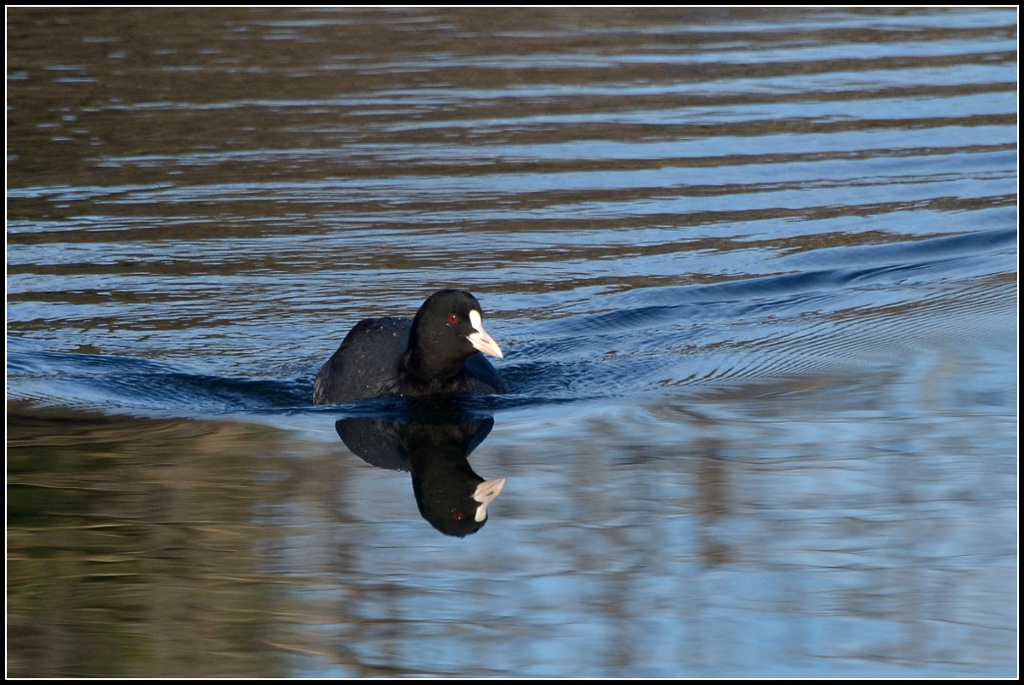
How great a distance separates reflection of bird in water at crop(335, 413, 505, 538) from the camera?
6676 millimetres

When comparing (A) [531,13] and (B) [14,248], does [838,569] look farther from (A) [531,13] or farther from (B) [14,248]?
(A) [531,13]

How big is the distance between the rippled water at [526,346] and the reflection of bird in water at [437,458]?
29 millimetres

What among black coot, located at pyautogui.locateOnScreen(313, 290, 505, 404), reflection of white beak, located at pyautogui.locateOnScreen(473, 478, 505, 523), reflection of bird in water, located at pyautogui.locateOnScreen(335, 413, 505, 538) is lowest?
reflection of bird in water, located at pyautogui.locateOnScreen(335, 413, 505, 538)

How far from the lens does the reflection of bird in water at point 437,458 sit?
21.9 feet

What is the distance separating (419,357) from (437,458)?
0.74 metres

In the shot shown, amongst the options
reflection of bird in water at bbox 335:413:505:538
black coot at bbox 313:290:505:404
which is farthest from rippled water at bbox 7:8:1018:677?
black coot at bbox 313:290:505:404

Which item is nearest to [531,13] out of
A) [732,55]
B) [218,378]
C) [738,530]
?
[732,55]

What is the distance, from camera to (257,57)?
17859 millimetres

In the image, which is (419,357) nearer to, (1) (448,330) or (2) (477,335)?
(1) (448,330)

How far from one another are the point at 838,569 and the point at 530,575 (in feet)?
3.72

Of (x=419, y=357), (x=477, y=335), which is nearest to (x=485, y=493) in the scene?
(x=477, y=335)

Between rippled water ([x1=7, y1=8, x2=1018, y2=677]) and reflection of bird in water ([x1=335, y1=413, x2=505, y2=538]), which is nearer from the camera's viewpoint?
rippled water ([x1=7, y1=8, x2=1018, y2=677])

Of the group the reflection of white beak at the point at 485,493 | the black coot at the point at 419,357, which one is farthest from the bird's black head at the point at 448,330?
the reflection of white beak at the point at 485,493

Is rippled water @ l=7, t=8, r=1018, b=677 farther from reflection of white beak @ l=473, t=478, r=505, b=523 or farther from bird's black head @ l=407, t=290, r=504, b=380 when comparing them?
bird's black head @ l=407, t=290, r=504, b=380
